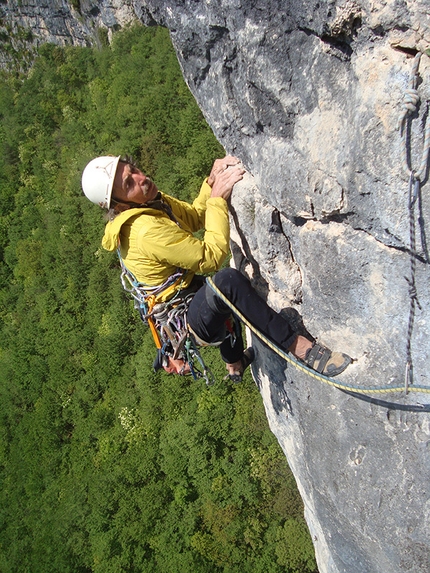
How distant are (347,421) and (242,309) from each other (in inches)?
45.9

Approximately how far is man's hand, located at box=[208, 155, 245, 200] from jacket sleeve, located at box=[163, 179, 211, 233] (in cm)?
21

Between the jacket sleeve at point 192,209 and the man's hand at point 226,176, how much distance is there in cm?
21

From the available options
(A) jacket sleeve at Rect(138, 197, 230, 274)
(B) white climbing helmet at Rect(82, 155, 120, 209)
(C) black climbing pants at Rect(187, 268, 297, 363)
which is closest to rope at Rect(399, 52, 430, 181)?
(A) jacket sleeve at Rect(138, 197, 230, 274)

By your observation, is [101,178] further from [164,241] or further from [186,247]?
[186,247]

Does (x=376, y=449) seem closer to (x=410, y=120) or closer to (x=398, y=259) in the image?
(x=398, y=259)

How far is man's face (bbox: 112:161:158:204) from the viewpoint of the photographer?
11.2 feet

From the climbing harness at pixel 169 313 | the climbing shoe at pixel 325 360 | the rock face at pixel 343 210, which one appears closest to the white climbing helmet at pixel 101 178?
the climbing harness at pixel 169 313

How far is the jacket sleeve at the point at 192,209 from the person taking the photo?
3.98m

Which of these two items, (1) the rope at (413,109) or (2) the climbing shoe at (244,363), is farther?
(2) the climbing shoe at (244,363)

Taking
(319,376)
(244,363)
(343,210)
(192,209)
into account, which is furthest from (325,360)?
(192,209)

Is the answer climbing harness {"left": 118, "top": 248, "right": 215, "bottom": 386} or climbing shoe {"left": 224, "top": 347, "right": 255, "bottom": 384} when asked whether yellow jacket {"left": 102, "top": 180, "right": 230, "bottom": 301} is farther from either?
climbing shoe {"left": 224, "top": 347, "right": 255, "bottom": 384}

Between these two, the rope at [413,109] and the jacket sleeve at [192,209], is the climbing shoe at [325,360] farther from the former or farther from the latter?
the rope at [413,109]

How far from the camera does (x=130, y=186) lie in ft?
11.3

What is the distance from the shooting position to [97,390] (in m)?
20.7
